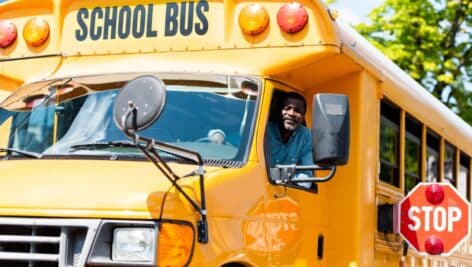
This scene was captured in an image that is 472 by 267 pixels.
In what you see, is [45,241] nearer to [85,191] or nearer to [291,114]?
[85,191]

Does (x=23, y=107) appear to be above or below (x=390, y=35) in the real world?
below

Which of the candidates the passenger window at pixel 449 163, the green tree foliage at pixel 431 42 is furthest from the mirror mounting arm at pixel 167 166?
the green tree foliage at pixel 431 42

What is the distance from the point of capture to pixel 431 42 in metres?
20.4

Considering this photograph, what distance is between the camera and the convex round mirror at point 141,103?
4.65 m

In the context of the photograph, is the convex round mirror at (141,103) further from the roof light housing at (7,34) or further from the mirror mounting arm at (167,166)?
the roof light housing at (7,34)

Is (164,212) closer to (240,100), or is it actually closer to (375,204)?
(240,100)

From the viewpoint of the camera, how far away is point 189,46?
20.4ft

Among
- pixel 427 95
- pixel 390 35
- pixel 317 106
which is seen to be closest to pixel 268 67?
pixel 317 106

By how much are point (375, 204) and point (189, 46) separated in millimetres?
1662

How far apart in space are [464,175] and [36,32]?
5381mm

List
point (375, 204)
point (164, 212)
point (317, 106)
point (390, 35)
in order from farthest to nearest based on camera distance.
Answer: point (390, 35), point (375, 204), point (317, 106), point (164, 212)

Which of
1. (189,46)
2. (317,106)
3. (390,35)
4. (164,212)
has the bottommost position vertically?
(164,212)

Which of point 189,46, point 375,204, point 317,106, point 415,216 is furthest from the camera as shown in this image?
point 415,216

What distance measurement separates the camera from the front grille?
15.2 feet
